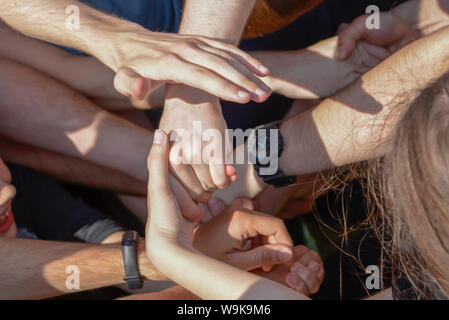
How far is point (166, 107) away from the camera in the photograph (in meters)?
1.11

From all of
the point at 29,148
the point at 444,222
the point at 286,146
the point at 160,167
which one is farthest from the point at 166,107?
the point at 444,222

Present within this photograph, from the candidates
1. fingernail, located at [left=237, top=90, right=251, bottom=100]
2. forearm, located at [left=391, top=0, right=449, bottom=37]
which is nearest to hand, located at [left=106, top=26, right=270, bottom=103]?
fingernail, located at [left=237, top=90, right=251, bottom=100]

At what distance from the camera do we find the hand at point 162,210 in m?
0.92

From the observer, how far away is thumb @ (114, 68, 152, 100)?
911 millimetres

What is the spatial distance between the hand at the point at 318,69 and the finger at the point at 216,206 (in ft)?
1.12

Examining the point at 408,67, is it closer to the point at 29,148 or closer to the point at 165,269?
the point at 165,269

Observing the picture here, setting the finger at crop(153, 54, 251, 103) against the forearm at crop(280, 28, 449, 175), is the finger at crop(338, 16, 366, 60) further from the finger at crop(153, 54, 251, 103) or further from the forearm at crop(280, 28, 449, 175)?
the finger at crop(153, 54, 251, 103)

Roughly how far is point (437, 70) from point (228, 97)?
1.46 ft

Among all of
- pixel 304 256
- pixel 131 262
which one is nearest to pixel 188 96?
pixel 131 262

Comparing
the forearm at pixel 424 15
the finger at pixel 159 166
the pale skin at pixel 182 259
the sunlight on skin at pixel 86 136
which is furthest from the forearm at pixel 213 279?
the forearm at pixel 424 15

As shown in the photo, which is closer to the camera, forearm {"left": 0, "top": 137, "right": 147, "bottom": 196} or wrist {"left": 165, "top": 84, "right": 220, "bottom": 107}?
wrist {"left": 165, "top": 84, "right": 220, "bottom": 107}

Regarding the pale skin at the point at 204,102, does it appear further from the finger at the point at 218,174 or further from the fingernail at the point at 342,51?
the fingernail at the point at 342,51

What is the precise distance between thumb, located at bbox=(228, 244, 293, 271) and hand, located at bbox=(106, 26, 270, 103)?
1.32ft
